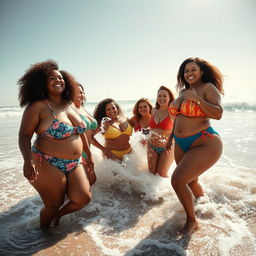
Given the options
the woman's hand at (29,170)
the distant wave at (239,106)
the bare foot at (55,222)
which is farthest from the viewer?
the distant wave at (239,106)

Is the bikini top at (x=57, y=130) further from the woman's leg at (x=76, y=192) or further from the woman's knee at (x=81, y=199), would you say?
the woman's knee at (x=81, y=199)

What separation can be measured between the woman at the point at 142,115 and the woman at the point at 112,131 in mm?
480

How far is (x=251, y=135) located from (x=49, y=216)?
859 cm

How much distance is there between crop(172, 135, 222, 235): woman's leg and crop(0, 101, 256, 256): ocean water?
1.02 ft

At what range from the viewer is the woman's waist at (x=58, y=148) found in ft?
9.63

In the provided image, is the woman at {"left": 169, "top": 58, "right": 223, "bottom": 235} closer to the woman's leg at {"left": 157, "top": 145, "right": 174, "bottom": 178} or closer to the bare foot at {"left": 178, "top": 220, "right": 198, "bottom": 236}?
the bare foot at {"left": 178, "top": 220, "right": 198, "bottom": 236}

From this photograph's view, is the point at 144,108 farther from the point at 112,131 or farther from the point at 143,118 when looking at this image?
the point at 112,131

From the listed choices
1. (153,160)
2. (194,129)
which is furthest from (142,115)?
(194,129)

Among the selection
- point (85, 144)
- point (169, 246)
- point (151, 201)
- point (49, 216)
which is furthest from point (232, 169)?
point (49, 216)

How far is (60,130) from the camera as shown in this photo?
2932 millimetres

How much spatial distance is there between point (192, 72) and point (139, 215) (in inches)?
99.1

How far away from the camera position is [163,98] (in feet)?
17.0

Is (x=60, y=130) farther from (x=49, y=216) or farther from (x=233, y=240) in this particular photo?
(x=233, y=240)

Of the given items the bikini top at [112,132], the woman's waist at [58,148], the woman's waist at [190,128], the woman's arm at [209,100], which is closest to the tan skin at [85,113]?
the bikini top at [112,132]
